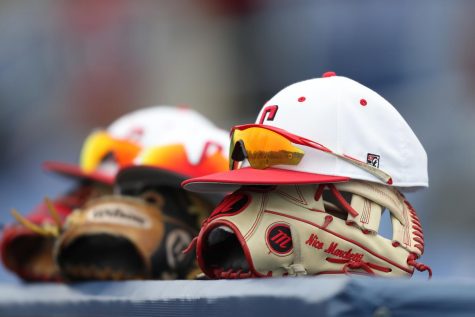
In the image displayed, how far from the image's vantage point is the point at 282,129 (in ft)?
5.69

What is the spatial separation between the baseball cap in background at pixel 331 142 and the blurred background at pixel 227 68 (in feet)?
6.80

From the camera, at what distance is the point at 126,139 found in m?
2.64

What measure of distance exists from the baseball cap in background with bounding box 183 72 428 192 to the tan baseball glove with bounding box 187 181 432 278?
32 millimetres

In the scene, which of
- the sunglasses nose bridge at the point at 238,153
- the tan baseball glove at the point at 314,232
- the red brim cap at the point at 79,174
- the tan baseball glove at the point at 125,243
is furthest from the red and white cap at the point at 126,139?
the tan baseball glove at the point at 314,232

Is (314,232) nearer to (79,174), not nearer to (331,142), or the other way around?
(331,142)

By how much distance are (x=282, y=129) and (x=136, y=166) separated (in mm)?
656

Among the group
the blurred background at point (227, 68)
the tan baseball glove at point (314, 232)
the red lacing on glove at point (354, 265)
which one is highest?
the tan baseball glove at point (314, 232)

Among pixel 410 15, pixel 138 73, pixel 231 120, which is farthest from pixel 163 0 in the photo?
pixel 410 15

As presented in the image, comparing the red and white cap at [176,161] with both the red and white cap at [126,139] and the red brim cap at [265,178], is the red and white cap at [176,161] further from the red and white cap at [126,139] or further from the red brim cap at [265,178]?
the red brim cap at [265,178]

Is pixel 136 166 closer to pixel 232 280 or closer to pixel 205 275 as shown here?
pixel 205 275

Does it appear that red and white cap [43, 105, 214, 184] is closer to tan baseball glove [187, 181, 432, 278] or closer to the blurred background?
tan baseball glove [187, 181, 432, 278]

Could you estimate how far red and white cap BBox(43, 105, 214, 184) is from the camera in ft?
8.50

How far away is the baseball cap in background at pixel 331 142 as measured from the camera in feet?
5.50

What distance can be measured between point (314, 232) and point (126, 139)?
1.10 metres
